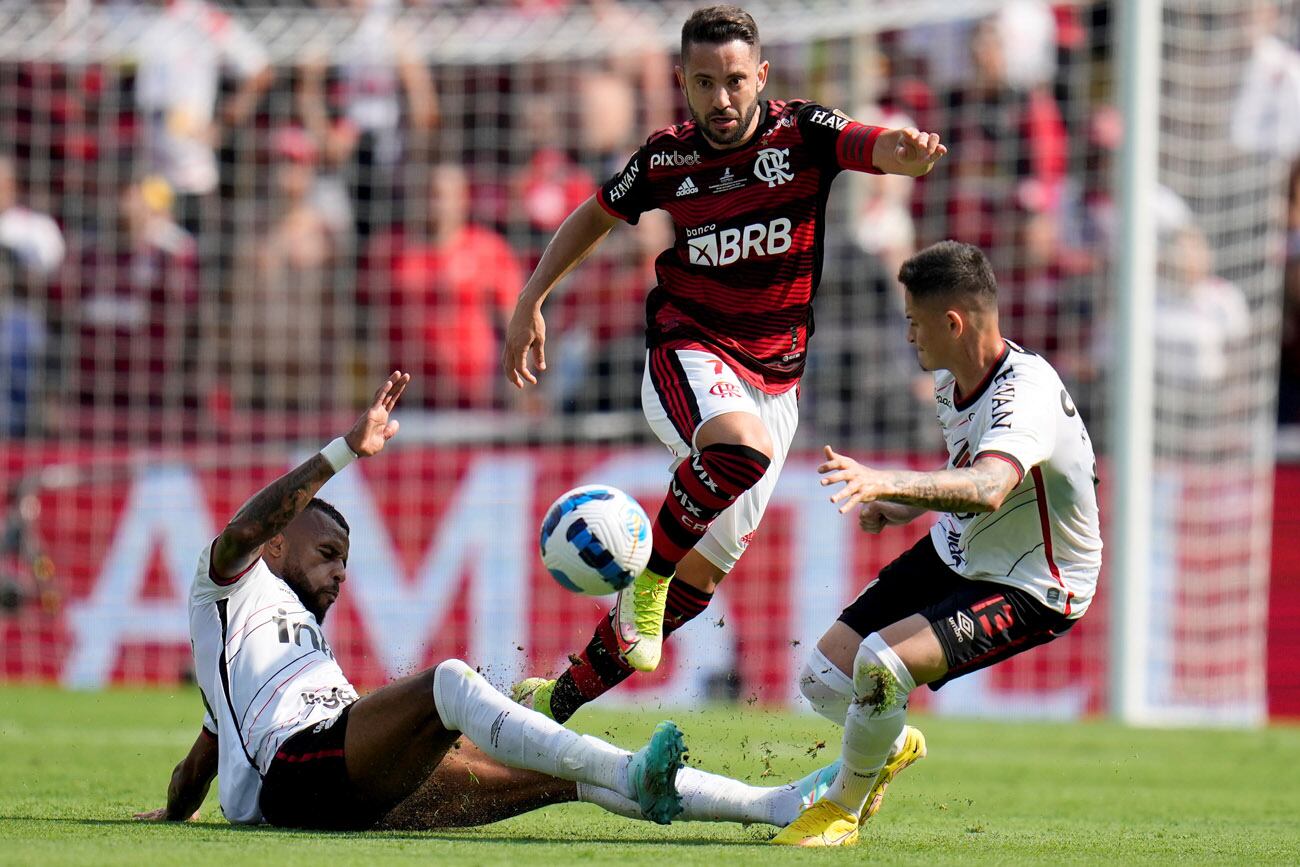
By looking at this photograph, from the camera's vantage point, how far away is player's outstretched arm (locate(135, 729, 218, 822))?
617 centimetres

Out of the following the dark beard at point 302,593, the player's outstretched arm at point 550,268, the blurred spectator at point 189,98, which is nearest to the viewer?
the dark beard at point 302,593

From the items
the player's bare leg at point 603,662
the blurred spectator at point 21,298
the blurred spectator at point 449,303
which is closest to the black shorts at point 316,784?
the player's bare leg at point 603,662

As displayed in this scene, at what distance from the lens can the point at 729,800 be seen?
20.0ft

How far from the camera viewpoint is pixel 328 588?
247 inches

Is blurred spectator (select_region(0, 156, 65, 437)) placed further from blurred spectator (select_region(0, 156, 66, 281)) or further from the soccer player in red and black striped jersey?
the soccer player in red and black striped jersey

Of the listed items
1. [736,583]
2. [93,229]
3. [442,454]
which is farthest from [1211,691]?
[93,229]

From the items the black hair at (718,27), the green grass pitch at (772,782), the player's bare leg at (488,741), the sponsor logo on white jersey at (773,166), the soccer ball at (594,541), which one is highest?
the black hair at (718,27)

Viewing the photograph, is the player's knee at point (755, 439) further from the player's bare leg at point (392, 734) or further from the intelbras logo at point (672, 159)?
the player's bare leg at point (392, 734)

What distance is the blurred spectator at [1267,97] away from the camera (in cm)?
1362

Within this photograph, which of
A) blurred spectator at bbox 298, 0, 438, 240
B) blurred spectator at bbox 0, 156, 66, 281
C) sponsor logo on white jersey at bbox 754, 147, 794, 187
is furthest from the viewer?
blurred spectator at bbox 298, 0, 438, 240

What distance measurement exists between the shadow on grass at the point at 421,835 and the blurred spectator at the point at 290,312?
26.7 ft

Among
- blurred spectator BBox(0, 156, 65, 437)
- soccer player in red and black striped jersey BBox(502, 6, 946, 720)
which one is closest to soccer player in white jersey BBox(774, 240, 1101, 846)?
soccer player in red and black striped jersey BBox(502, 6, 946, 720)

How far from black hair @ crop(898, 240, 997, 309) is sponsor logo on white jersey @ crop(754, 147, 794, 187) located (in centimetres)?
85

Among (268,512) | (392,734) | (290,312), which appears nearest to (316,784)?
(392,734)
